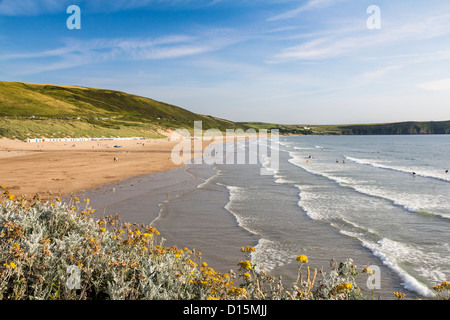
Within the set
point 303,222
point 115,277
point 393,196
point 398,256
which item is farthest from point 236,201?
point 115,277

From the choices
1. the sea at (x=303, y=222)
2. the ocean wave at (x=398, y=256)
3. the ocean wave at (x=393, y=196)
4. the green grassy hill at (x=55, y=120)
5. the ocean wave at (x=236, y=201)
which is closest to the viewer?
the ocean wave at (x=398, y=256)

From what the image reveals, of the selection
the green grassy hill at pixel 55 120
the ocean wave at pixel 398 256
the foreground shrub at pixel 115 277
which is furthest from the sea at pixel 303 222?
the green grassy hill at pixel 55 120

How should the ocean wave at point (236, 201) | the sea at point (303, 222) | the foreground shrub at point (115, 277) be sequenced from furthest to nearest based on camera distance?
1. the ocean wave at point (236, 201)
2. the sea at point (303, 222)
3. the foreground shrub at point (115, 277)

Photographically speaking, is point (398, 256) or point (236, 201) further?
point (236, 201)

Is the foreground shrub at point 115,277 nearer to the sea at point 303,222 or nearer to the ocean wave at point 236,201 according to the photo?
the sea at point 303,222

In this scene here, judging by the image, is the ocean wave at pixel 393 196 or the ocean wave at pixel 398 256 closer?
the ocean wave at pixel 398 256

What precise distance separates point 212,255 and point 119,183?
13.2 meters

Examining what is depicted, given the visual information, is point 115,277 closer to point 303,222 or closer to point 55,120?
point 303,222

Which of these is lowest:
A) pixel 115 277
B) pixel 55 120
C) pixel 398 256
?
pixel 398 256

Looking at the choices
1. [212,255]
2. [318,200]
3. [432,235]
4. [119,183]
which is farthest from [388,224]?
[119,183]

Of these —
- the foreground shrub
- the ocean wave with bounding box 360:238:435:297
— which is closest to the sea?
the ocean wave with bounding box 360:238:435:297

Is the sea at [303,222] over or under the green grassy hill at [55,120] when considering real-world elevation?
under

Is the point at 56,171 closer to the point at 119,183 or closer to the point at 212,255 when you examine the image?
the point at 119,183

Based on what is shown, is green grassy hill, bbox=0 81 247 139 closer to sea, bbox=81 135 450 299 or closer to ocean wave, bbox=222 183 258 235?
ocean wave, bbox=222 183 258 235
